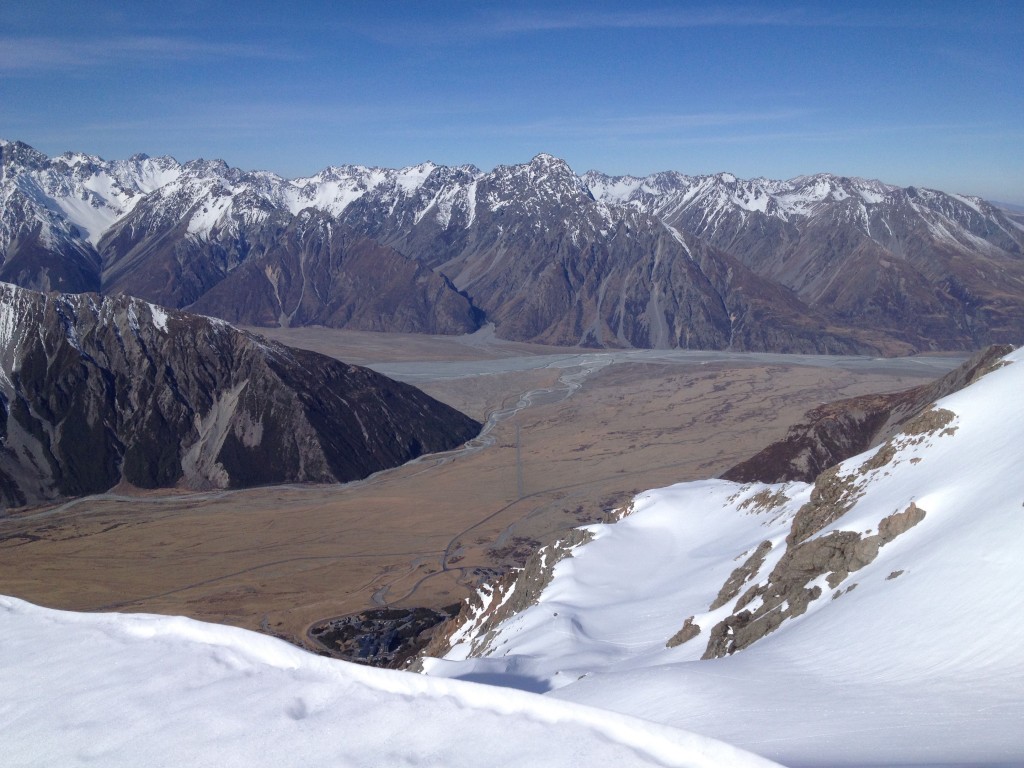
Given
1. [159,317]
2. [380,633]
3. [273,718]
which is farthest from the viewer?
[159,317]

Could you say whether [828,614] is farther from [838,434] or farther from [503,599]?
[838,434]

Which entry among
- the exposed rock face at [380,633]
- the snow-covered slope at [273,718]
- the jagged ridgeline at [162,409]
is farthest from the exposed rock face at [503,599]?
the jagged ridgeline at [162,409]

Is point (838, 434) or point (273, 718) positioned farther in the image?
point (838, 434)

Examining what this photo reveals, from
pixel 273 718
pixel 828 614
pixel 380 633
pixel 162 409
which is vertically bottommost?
pixel 380 633

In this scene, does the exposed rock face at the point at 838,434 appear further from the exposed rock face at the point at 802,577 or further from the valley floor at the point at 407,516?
the exposed rock face at the point at 802,577

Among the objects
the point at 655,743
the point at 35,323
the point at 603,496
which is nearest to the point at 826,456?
the point at 603,496

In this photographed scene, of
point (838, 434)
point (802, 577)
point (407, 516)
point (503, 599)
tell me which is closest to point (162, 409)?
point (407, 516)
